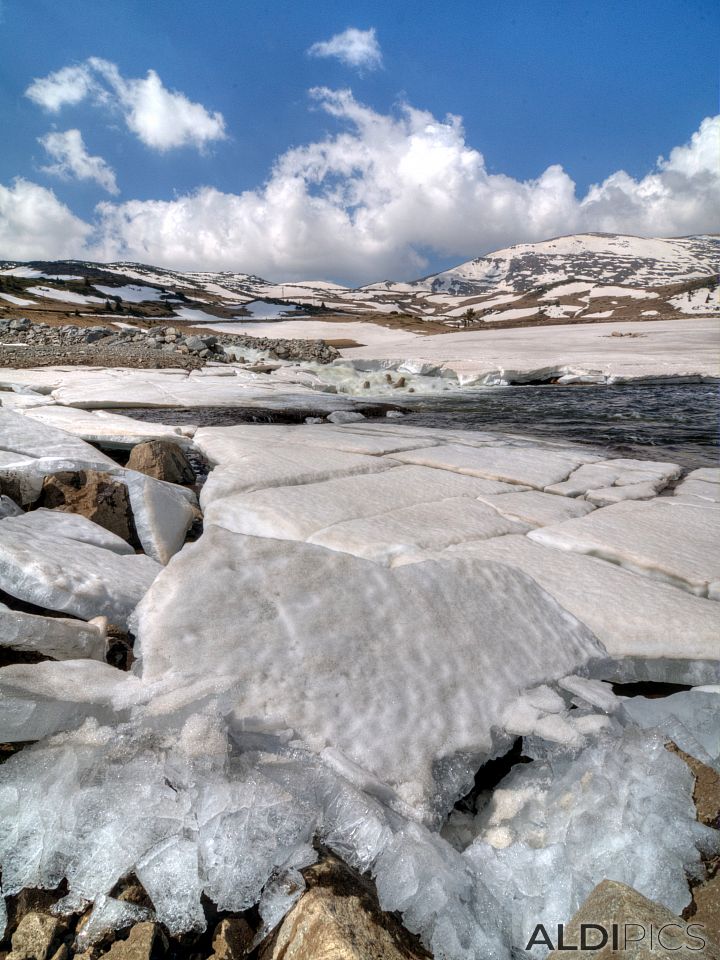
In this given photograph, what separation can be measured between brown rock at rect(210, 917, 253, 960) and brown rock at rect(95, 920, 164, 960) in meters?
0.08

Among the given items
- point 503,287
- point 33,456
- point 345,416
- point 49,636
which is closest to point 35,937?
point 49,636

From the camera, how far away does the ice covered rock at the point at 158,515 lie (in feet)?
6.70

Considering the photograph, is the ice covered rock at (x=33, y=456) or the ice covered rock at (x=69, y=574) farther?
the ice covered rock at (x=33, y=456)

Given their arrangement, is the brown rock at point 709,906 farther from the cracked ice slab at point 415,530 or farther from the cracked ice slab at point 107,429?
the cracked ice slab at point 107,429

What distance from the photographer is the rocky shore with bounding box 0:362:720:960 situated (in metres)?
0.85

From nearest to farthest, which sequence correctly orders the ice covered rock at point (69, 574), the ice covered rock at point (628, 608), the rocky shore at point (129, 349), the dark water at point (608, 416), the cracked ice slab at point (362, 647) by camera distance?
1. the cracked ice slab at point (362, 647)
2. the ice covered rock at point (69, 574)
3. the ice covered rock at point (628, 608)
4. the dark water at point (608, 416)
5. the rocky shore at point (129, 349)

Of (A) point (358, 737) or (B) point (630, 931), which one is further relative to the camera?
(A) point (358, 737)

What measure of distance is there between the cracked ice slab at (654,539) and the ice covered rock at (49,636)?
1.65m

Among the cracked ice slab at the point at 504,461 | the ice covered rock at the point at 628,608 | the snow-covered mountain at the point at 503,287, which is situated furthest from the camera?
the snow-covered mountain at the point at 503,287

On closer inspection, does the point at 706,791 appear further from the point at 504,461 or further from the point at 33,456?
the point at 33,456

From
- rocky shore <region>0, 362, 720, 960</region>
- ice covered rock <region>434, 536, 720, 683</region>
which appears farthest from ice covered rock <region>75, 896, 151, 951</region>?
ice covered rock <region>434, 536, 720, 683</region>

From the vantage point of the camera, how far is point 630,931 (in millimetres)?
753

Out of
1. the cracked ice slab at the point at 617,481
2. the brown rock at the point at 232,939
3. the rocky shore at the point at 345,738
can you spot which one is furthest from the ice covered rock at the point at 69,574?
the cracked ice slab at the point at 617,481

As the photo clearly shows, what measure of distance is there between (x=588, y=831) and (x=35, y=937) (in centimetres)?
96
